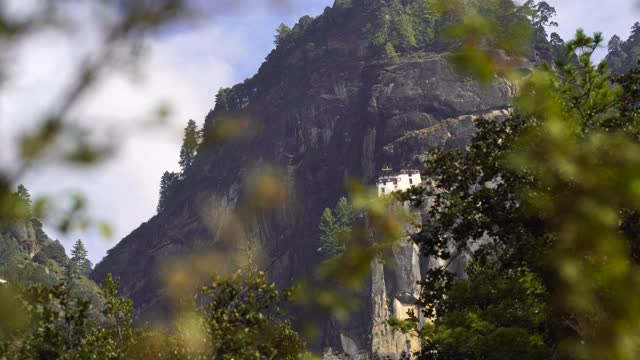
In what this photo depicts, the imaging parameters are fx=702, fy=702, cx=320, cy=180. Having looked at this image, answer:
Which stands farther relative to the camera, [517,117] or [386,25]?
[386,25]

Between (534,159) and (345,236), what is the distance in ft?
2.51

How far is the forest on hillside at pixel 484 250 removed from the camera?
182 centimetres

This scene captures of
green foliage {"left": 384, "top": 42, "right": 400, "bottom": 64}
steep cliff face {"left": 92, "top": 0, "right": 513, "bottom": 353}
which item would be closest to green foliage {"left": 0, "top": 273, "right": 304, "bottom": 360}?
steep cliff face {"left": 92, "top": 0, "right": 513, "bottom": 353}

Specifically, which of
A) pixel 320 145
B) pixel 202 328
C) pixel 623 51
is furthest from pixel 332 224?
pixel 202 328

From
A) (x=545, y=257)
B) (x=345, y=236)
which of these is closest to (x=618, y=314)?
(x=345, y=236)

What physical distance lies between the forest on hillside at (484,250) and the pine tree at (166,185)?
4040 inches

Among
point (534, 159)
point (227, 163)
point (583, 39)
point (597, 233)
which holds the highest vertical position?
point (227, 163)

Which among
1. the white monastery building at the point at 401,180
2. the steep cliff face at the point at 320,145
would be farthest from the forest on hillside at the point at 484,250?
the white monastery building at the point at 401,180

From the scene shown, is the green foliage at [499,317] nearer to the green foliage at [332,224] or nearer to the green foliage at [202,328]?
the green foliage at [202,328]

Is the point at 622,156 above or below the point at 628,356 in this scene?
above

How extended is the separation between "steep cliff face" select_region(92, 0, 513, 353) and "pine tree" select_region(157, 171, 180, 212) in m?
4.44

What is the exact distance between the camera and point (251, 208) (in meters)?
104

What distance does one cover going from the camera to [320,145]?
97562 millimetres

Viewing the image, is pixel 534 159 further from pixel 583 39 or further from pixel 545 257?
pixel 583 39
